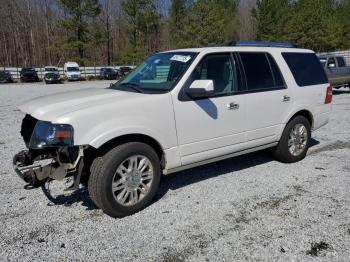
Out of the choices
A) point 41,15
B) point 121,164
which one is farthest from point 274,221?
point 41,15

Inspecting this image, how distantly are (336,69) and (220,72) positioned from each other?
40.0 ft

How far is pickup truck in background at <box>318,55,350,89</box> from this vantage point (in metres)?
14.5

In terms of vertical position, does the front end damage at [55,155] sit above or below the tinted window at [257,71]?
below

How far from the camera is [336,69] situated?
14.8m

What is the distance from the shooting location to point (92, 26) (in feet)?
179

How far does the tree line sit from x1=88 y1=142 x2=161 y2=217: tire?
45986mm

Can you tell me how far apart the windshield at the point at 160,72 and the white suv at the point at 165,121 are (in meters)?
0.02

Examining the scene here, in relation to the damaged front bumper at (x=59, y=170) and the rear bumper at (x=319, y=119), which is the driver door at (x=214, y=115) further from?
the rear bumper at (x=319, y=119)

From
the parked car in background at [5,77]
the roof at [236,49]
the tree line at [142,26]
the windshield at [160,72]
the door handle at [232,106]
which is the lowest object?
the parked car in background at [5,77]

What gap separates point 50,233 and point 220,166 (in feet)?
9.47

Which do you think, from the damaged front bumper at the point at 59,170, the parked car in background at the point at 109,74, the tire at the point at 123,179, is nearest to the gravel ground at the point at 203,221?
the tire at the point at 123,179

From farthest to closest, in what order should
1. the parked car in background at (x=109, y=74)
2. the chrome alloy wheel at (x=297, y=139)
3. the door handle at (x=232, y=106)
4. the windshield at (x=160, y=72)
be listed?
the parked car in background at (x=109, y=74), the chrome alloy wheel at (x=297, y=139), the door handle at (x=232, y=106), the windshield at (x=160, y=72)

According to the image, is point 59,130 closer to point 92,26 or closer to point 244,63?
point 244,63

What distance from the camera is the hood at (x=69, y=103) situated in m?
3.58
